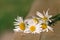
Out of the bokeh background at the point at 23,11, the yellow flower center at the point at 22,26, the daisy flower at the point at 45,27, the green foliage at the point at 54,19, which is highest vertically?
the bokeh background at the point at 23,11

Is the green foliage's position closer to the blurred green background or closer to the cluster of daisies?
the cluster of daisies

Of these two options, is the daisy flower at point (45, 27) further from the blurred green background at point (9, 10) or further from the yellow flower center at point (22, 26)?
the blurred green background at point (9, 10)

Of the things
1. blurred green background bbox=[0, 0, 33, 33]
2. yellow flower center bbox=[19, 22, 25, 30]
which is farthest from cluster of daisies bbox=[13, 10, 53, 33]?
blurred green background bbox=[0, 0, 33, 33]

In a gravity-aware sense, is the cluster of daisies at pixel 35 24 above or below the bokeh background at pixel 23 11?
below

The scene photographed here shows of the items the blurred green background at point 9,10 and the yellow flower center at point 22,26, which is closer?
the yellow flower center at point 22,26

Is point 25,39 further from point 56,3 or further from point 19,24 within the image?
point 56,3

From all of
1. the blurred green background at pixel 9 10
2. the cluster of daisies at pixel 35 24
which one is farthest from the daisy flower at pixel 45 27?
the blurred green background at pixel 9 10

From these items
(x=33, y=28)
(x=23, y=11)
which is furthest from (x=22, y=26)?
(x=23, y=11)

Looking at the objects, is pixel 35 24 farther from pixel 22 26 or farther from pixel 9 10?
pixel 9 10

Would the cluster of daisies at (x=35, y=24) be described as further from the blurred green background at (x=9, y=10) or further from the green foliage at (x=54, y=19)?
the blurred green background at (x=9, y=10)
